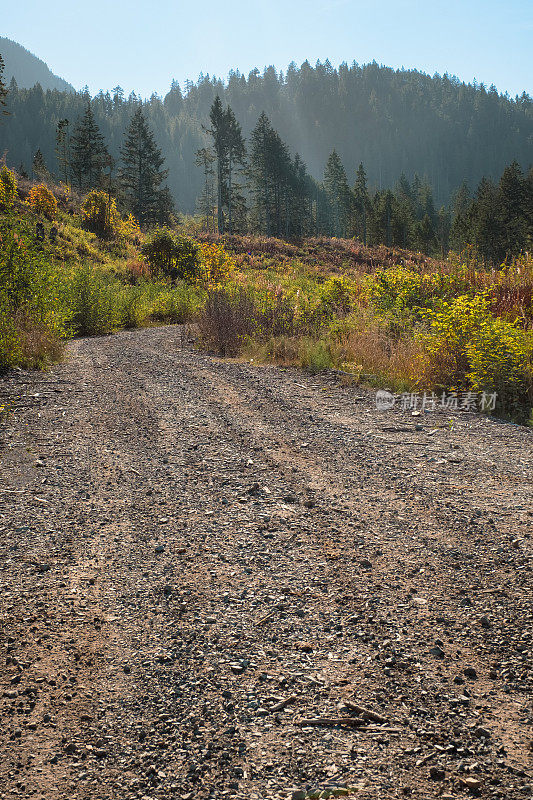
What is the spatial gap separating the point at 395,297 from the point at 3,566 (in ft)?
25.6

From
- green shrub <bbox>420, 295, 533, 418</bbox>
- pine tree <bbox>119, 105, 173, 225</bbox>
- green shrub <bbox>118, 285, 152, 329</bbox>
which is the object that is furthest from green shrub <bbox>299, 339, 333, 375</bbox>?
pine tree <bbox>119, 105, 173, 225</bbox>

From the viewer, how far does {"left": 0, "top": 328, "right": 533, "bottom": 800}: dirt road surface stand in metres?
1.47

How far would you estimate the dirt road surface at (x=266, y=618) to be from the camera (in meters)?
1.47

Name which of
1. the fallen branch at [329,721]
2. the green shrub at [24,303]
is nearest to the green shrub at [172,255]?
the green shrub at [24,303]

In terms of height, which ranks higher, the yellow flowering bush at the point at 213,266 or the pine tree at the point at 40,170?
the pine tree at the point at 40,170

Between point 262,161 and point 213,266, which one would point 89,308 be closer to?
point 213,266

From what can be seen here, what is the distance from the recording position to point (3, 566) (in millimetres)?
2504

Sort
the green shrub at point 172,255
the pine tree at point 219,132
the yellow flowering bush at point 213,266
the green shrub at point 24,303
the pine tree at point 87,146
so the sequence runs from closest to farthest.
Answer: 1. the green shrub at point 24,303
2. the yellow flowering bush at point 213,266
3. the green shrub at point 172,255
4. the pine tree at point 219,132
5. the pine tree at point 87,146

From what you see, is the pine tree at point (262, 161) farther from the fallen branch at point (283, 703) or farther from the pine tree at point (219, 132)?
the fallen branch at point (283, 703)

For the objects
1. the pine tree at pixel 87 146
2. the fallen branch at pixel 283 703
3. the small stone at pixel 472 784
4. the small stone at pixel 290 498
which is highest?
the pine tree at pixel 87 146

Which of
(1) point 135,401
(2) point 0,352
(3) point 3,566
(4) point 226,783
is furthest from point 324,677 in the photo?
(2) point 0,352

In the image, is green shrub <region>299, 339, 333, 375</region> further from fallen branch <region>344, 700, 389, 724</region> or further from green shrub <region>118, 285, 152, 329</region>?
green shrub <region>118, 285, 152, 329</region>

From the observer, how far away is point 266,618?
2119 mm

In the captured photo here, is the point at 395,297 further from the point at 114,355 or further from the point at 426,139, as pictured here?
the point at 426,139
